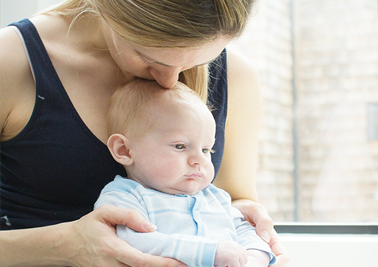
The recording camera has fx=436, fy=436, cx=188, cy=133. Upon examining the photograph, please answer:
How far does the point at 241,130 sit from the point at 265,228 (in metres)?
0.40

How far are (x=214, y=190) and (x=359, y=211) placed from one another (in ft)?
3.28

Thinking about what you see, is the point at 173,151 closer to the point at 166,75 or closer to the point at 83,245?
the point at 166,75

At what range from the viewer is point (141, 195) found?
1012 mm

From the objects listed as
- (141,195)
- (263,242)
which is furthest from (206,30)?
(263,242)

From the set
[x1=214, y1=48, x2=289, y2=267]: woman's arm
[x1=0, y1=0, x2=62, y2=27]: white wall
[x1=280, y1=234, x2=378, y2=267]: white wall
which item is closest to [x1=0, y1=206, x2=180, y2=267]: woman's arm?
[x1=214, y1=48, x2=289, y2=267]: woman's arm

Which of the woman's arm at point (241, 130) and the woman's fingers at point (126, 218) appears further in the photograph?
the woman's arm at point (241, 130)

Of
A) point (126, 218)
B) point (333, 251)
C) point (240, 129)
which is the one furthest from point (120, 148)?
point (333, 251)

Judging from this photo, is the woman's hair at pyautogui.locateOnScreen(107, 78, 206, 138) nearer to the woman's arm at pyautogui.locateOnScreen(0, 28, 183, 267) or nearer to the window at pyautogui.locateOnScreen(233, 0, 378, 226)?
the woman's arm at pyautogui.locateOnScreen(0, 28, 183, 267)

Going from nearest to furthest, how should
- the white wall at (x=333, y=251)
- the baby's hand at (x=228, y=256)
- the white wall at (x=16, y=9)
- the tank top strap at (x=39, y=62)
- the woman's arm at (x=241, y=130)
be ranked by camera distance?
the baby's hand at (x=228, y=256) < the tank top strap at (x=39, y=62) < the woman's arm at (x=241, y=130) < the white wall at (x=333, y=251) < the white wall at (x=16, y=9)

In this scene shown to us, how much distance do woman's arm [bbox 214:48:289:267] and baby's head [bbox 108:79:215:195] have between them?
1.03 ft

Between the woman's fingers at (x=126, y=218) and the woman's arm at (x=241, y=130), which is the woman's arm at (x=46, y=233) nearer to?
the woman's fingers at (x=126, y=218)

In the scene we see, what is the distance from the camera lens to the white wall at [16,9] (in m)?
1.82

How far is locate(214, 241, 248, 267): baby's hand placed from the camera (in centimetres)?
85

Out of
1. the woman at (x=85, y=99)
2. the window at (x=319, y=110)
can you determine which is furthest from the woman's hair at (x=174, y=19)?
the window at (x=319, y=110)
